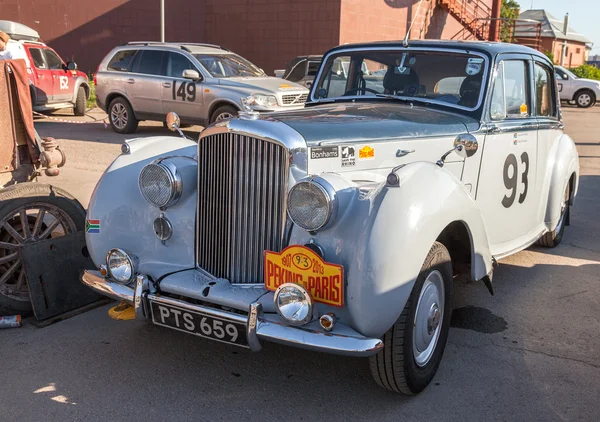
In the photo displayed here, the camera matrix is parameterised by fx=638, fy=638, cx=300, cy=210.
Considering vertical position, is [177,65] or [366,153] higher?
[177,65]

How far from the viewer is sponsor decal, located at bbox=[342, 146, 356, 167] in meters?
3.51

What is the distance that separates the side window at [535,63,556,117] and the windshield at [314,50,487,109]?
0.97m

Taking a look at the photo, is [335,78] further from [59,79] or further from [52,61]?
[52,61]

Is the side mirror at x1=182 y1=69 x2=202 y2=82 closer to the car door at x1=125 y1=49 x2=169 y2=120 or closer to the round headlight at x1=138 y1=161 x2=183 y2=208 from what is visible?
the car door at x1=125 y1=49 x2=169 y2=120

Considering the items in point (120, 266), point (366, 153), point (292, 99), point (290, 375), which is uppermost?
point (366, 153)

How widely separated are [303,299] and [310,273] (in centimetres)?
13

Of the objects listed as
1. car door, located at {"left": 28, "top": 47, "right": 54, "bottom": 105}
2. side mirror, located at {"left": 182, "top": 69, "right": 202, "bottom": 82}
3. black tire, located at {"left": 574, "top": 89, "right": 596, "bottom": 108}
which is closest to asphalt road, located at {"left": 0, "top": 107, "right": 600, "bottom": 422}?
side mirror, located at {"left": 182, "top": 69, "right": 202, "bottom": 82}

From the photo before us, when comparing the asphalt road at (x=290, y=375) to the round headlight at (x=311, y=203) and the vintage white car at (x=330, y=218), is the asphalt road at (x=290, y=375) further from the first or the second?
the round headlight at (x=311, y=203)

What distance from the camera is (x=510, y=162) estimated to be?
467 centimetres

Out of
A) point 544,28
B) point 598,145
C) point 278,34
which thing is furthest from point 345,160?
point 544,28

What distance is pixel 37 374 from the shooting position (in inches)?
142

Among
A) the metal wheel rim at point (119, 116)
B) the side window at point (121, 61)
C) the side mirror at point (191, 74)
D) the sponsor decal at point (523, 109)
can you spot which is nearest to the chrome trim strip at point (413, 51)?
the sponsor decal at point (523, 109)

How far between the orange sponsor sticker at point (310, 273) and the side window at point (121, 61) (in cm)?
1075

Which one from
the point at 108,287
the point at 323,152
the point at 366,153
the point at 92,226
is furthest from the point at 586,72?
the point at 108,287
